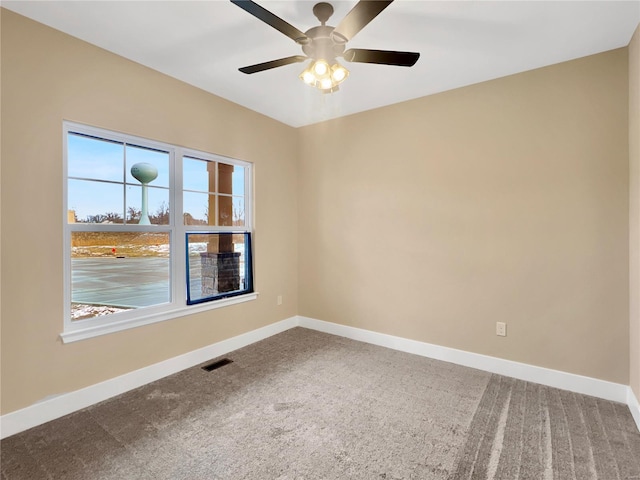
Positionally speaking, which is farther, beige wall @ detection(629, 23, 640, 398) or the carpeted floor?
beige wall @ detection(629, 23, 640, 398)

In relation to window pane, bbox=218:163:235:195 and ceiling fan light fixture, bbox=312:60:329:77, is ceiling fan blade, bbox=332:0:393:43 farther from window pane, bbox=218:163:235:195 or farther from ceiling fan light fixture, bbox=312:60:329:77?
window pane, bbox=218:163:235:195

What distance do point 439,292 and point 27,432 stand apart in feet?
11.0

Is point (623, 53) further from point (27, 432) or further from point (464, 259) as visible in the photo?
point (27, 432)

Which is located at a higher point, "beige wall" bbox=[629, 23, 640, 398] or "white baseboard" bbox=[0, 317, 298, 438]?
"beige wall" bbox=[629, 23, 640, 398]

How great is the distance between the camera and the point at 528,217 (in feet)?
8.79

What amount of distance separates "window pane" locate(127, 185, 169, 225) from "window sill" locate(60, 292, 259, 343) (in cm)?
82

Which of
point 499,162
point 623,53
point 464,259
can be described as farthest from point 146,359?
point 623,53

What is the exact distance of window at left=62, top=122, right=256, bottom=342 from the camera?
7.68 feet

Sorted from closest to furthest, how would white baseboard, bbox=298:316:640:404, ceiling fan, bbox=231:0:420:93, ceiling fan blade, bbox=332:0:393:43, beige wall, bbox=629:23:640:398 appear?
ceiling fan blade, bbox=332:0:393:43, ceiling fan, bbox=231:0:420:93, beige wall, bbox=629:23:640:398, white baseboard, bbox=298:316:640:404

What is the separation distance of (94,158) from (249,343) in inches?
91.3

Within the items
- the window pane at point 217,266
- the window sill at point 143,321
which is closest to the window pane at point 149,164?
the window pane at point 217,266

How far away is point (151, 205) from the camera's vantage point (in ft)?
9.06

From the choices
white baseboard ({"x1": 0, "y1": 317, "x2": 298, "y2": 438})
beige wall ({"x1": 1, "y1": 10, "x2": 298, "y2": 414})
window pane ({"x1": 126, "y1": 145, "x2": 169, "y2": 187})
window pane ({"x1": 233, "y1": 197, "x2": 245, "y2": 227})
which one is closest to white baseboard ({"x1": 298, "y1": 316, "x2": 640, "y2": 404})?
white baseboard ({"x1": 0, "y1": 317, "x2": 298, "y2": 438})

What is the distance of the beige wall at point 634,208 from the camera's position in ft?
6.88
